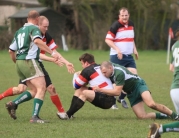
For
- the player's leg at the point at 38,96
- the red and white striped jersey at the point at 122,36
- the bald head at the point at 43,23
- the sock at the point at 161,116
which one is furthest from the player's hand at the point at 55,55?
the red and white striped jersey at the point at 122,36

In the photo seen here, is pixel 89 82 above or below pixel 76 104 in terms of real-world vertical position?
above

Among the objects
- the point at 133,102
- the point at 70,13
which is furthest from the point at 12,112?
the point at 70,13

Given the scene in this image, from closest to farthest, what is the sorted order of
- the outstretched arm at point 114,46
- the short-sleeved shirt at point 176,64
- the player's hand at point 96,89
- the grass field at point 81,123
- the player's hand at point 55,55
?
the short-sleeved shirt at point 176,64
the grass field at point 81,123
the player's hand at point 55,55
the player's hand at point 96,89
the outstretched arm at point 114,46

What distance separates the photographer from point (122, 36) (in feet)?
41.4

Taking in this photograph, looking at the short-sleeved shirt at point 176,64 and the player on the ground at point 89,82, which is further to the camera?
the player on the ground at point 89,82

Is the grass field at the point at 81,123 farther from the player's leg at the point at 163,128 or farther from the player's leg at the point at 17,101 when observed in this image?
the player's leg at the point at 163,128

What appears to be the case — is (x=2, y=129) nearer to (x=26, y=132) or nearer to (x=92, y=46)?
(x=26, y=132)

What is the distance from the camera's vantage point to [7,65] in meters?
23.8

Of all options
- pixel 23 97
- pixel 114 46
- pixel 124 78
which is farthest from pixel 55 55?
pixel 114 46

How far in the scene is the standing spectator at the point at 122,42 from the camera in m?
12.4

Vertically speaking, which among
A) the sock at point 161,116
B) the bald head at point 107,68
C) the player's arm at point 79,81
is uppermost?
the bald head at point 107,68

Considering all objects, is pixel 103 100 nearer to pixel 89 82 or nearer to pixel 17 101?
pixel 89 82

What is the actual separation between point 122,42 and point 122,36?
136 mm

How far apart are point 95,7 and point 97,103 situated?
87.6 feet
